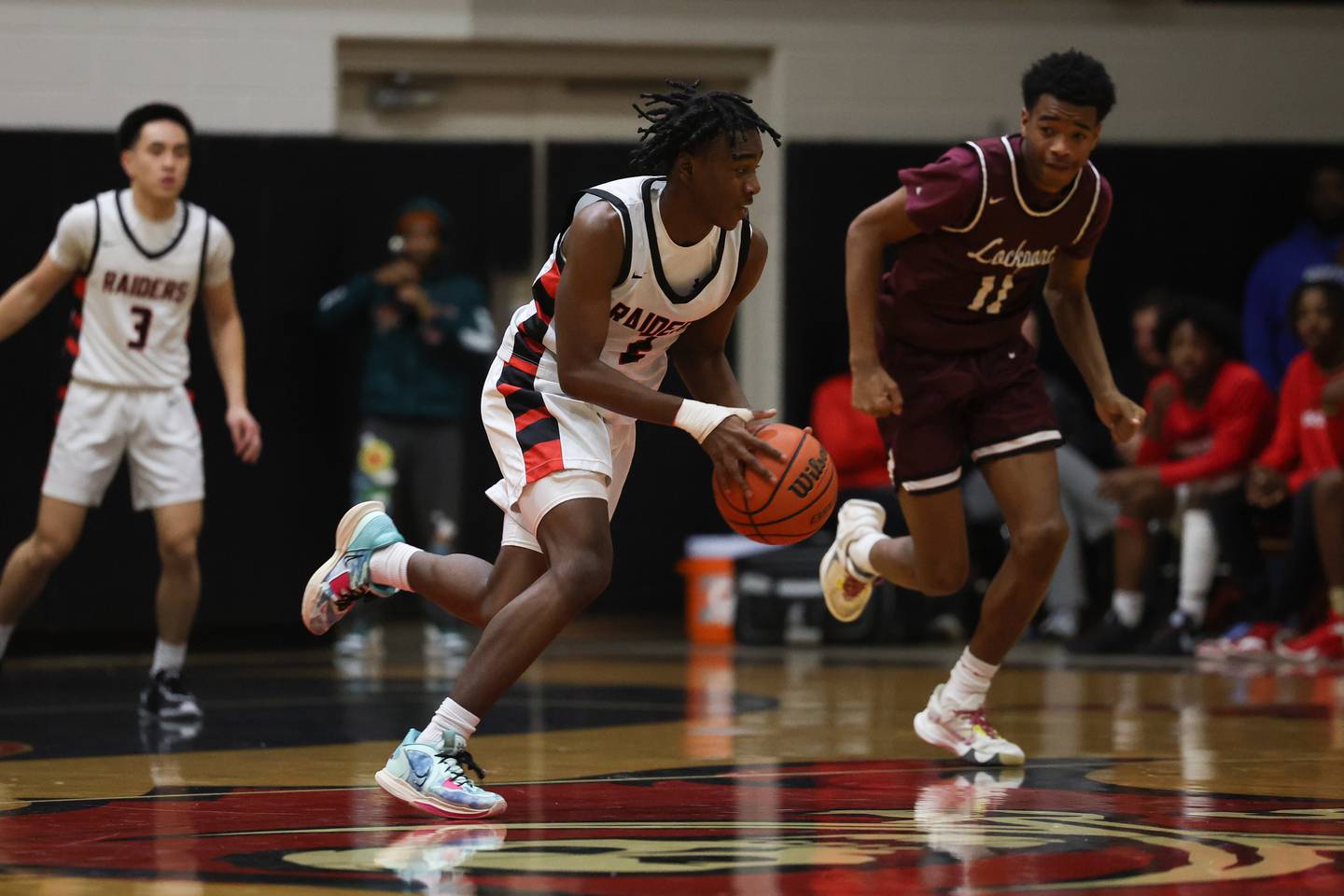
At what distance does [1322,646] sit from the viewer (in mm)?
8086

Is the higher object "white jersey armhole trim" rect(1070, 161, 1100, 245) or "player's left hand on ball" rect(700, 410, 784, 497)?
"white jersey armhole trim" rect(1070, 161, 1100, 245)

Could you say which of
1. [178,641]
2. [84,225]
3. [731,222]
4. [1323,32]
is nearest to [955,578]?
[731,222]

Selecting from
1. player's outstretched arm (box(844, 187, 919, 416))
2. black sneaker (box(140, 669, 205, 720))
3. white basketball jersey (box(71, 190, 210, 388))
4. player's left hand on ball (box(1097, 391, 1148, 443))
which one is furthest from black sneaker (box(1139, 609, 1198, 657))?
white basketball jersey (box(71, 190, 210, 388))

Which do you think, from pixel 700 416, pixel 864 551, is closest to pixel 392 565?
pixel 700 416

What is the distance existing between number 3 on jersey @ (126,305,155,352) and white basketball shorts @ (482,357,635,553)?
224cm

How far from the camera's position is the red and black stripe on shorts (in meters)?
4.15

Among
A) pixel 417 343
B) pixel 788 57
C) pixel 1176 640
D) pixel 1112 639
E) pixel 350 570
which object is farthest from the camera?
pixel 788 57

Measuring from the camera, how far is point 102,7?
9461 mm

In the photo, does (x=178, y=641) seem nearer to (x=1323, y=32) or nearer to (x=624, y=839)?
(x=624, y=839)

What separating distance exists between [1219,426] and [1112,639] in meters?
1.05

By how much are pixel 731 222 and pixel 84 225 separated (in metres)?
2.87

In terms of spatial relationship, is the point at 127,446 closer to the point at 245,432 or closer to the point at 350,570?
the point at 245,432

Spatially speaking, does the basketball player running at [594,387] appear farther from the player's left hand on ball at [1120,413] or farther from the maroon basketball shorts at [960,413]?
the player's left hand on ball at [1120,413]

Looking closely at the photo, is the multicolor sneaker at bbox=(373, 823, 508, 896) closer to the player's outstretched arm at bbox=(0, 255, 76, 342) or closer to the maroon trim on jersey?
the maroon trim on jersey
